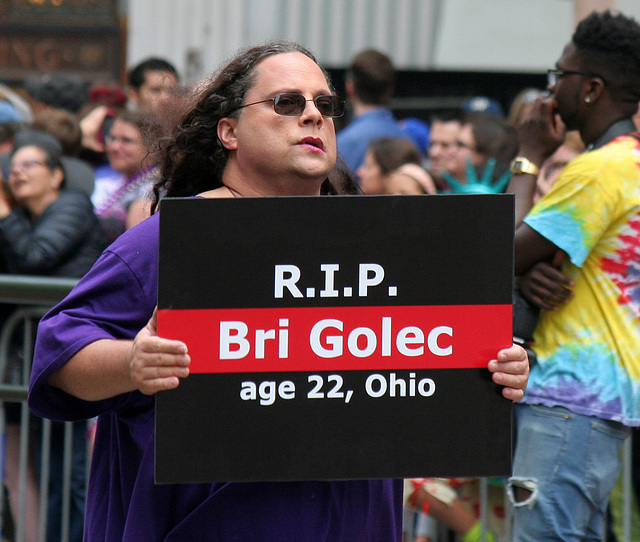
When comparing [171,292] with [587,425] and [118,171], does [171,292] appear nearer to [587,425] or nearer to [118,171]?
[587,425]

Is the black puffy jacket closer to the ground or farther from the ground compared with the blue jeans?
farther from the ground

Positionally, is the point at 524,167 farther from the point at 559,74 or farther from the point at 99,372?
the point at 99,372

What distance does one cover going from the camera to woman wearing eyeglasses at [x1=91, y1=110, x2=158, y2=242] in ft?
15.3

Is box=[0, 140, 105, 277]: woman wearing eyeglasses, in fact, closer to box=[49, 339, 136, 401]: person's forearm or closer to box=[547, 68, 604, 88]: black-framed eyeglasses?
box=[547, 68, 604, 88]: black-framed eyeglasses

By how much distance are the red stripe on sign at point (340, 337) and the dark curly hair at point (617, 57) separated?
1379 mm

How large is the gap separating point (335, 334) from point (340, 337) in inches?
0.5

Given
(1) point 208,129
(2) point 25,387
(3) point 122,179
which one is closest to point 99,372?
(1) point 208,129

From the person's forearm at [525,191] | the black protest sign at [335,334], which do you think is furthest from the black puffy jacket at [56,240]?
the black protest sign at [335,334]

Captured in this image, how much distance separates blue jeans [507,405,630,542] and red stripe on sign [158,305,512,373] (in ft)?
3.37

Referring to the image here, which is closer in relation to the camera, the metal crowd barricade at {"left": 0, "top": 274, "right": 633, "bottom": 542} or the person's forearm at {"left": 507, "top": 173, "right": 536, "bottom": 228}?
the person's forearm at {"left": 507, "top": 173, "right": 536, "bottom": 228}

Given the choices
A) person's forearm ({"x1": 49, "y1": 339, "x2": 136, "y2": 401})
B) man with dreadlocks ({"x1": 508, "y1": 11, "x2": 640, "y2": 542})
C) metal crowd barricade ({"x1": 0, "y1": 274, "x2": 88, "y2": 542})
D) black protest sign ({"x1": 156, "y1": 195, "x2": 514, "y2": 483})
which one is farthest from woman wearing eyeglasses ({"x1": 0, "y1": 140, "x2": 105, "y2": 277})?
black protest sign ({"x1": 156, "y1": 195, "x2": 514, "y2": 483})

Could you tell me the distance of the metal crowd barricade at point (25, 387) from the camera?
3.69 m

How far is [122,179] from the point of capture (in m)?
5.66

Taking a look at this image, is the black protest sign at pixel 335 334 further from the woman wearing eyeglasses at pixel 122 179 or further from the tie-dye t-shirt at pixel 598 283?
the woman wearing eyeglasses at pixel 122 179
